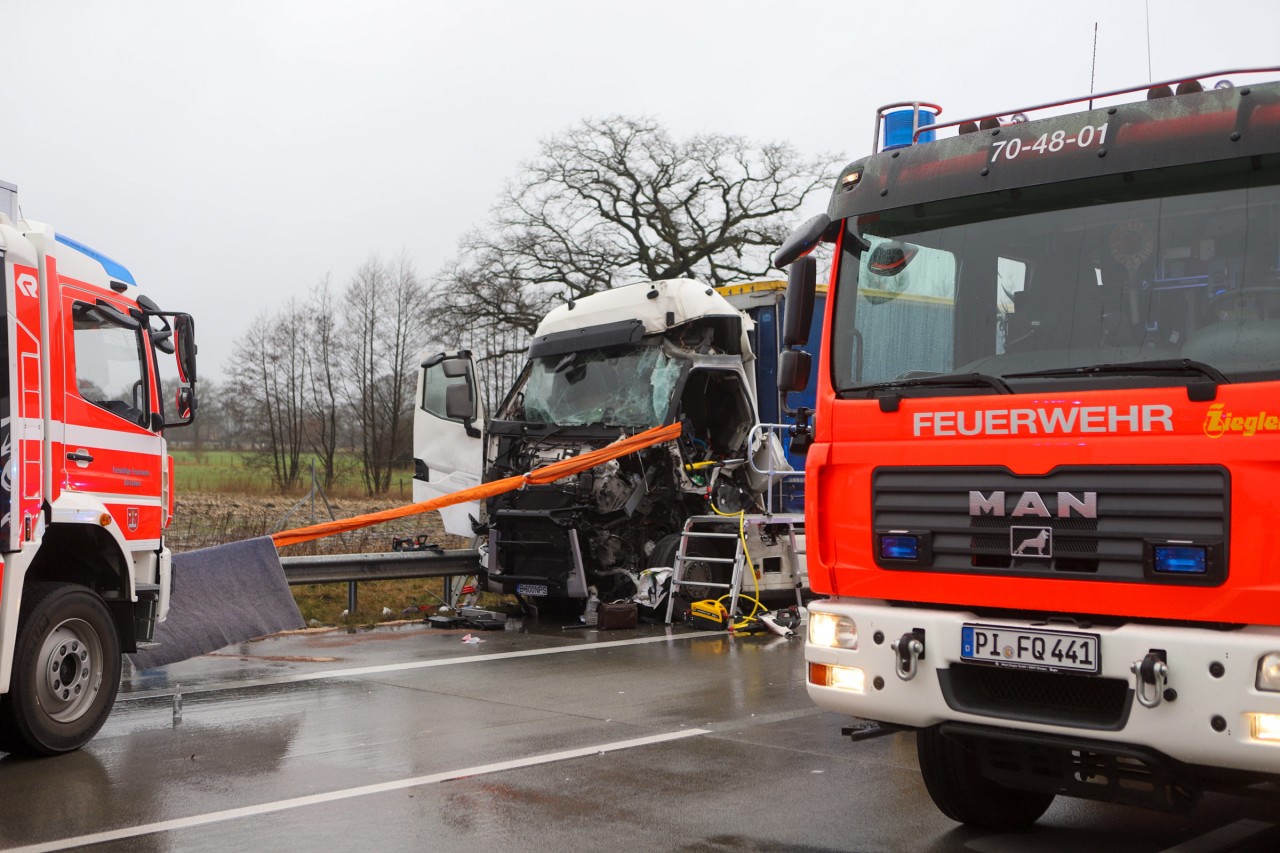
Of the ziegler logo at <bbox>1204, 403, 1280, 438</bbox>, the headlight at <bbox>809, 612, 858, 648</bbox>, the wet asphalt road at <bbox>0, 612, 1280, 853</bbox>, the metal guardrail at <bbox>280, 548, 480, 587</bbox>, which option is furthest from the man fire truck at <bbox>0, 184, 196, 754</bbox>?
the ziegler logo at <bbox>1204, 403, 1280, 438</bbox>

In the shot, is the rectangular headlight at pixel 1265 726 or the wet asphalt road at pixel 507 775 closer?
the rectangular headlight at pixel 1265 726

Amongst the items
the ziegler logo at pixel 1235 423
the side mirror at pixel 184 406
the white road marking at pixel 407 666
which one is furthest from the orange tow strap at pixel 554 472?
the ziegler logo at pixel 1235 423

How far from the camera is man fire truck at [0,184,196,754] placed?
634cm

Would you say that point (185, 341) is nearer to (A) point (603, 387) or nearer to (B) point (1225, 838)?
(A) point (603, 387)

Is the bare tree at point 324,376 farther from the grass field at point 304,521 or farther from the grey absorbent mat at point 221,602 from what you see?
the grey absorbent mat at point 221,602

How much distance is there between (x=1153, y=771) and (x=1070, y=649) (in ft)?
1.58

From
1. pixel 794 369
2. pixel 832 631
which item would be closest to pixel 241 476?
pixel 794 369

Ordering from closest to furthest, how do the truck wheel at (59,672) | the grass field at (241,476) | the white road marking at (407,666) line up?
the truck wheel at (59,672) → the white road marking at (407,666) → the grass field at (241,476)

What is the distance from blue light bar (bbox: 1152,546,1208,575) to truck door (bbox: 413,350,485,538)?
9.16 metres

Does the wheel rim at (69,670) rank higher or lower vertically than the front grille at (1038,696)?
lower

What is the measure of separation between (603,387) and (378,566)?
9.54 ft

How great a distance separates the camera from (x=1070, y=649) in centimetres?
434

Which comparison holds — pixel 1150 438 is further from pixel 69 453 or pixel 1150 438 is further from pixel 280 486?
pixel 280 486

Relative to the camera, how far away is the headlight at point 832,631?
497 centimetres
